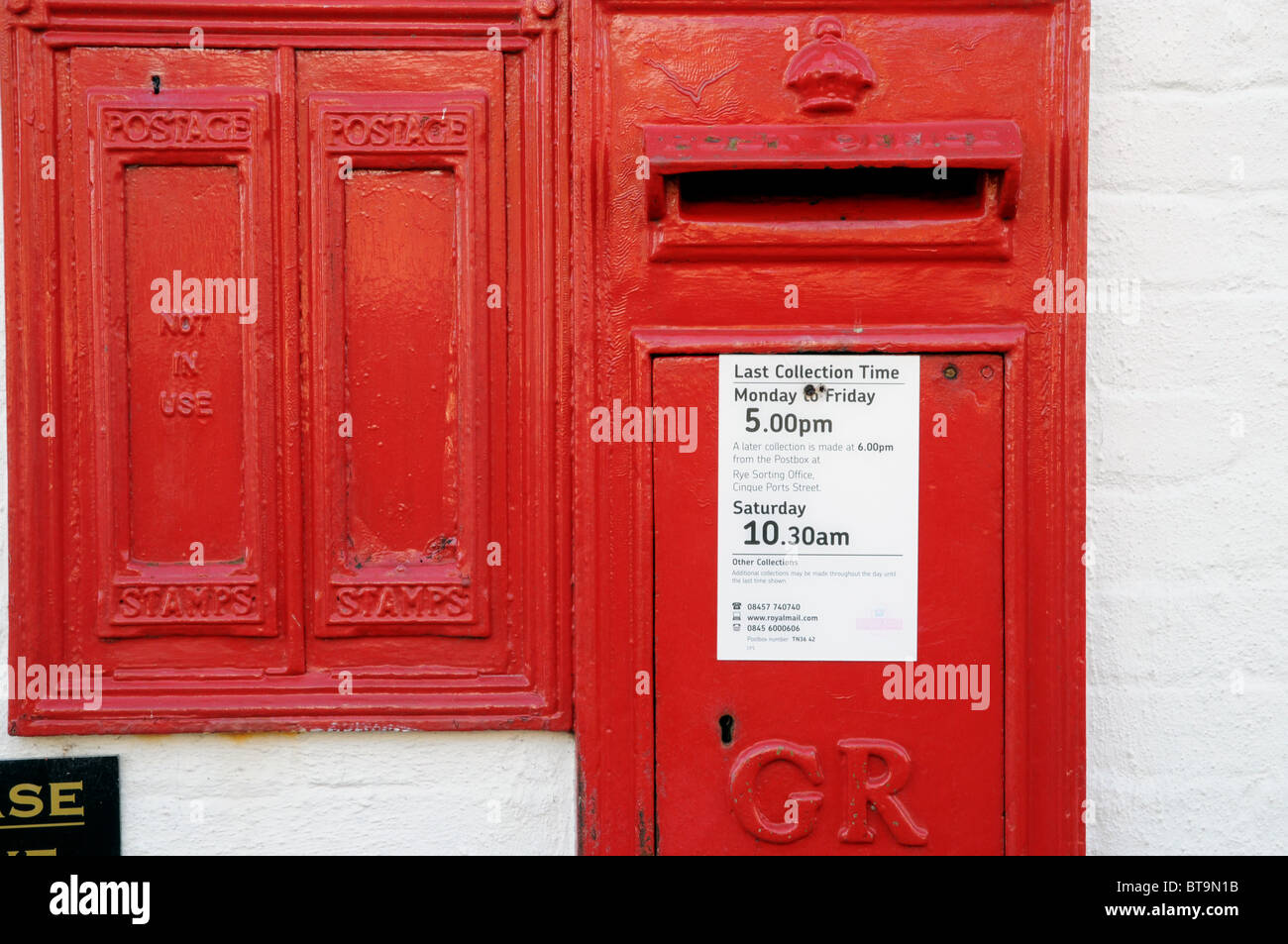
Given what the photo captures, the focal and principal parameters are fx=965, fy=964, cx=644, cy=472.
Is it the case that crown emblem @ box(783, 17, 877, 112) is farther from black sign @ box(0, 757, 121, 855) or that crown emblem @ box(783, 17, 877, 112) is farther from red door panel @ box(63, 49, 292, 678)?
black sign @ box(0, 757, 121, 855)

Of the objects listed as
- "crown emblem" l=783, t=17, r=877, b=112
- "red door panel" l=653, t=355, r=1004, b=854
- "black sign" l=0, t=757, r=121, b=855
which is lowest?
"black sign" l=0, t=757, r=121, b=855

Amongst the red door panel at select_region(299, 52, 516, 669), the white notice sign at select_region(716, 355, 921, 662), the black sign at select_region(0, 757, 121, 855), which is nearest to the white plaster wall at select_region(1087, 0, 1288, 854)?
the white notice sign at select_region(716, 355, 921, 662)

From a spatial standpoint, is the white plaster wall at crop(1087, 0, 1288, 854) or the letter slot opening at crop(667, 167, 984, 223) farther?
the white plaster wall at crop(1087, 0, 1288, 854)

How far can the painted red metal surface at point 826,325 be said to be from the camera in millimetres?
1615

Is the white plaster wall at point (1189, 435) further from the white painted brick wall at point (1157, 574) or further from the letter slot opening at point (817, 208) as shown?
the letter slot opening at point (817, 208)

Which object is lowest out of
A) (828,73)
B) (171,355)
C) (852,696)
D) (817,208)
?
(852,696)

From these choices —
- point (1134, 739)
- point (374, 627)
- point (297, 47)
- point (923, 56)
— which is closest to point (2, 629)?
point (374, 627)

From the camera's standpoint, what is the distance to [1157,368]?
1.81 metres

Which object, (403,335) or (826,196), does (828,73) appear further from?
(403,335)

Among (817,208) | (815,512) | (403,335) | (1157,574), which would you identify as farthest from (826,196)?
(1157,574)

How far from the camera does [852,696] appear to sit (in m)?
1.63

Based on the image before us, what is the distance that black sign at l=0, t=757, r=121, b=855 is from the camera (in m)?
1.76

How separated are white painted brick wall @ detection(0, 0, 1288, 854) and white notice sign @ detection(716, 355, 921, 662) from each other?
1.51ft

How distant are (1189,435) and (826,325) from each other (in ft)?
2.49
